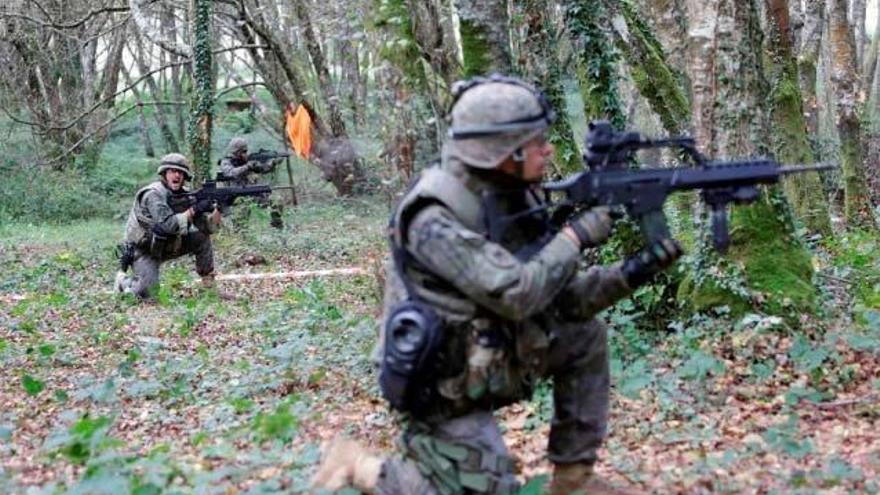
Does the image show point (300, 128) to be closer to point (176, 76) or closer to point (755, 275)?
point (176, 76)

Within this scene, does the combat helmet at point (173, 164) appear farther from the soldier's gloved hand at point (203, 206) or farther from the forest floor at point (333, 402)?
the forest floor at point (333, 402)

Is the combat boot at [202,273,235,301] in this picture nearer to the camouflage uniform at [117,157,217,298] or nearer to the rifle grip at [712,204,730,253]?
the camouflage uniform at [117,157,217,298]

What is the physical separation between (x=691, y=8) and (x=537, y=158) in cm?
571

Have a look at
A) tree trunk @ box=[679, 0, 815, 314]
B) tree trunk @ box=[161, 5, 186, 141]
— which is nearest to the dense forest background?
tree trunk @ box=[679, 0, 815, 314]

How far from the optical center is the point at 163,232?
43.9ft

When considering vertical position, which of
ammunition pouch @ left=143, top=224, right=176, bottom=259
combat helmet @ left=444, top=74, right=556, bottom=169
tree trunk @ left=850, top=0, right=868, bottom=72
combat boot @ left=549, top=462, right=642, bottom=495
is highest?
tree trunk @ left=850, top=0, right=868, bottom=72

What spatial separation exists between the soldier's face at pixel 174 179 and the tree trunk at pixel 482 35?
6.54m

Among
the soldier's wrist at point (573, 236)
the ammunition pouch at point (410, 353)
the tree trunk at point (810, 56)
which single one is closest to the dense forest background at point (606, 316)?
the ammunition pouch at point (410, 353)

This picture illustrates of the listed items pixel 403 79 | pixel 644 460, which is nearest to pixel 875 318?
pixel 644 460

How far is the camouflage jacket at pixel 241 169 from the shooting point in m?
19.5

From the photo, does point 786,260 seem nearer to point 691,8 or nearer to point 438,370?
point 691,8

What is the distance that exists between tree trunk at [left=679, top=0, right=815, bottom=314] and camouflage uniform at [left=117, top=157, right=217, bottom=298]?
7.80m

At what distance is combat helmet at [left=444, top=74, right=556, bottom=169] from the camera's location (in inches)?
169

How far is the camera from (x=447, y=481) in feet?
14.4
